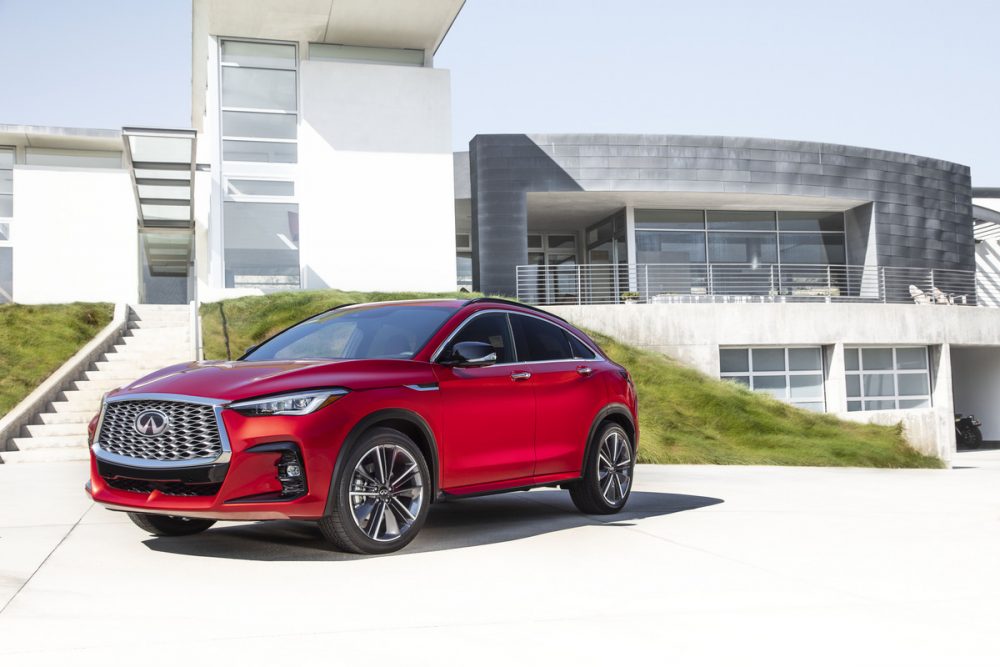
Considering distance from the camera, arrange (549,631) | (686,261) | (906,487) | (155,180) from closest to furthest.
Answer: (549,631) < (906,487) < (155,180) < (686,261)

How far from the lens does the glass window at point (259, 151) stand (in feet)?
82.4

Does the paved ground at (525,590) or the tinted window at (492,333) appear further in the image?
the tinted window at (492,333)

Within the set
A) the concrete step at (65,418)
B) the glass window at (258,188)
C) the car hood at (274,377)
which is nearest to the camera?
the car hood at (274,377)

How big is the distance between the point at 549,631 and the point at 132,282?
82.3 feet

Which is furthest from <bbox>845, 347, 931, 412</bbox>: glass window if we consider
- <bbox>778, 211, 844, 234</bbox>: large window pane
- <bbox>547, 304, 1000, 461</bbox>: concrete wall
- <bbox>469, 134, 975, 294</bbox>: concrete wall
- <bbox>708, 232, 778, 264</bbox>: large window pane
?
<bbox>778, 211, 844, 234</bbox>: large window pane

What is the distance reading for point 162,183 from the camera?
79.5 ft

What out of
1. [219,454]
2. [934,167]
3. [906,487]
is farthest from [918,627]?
[934,167]

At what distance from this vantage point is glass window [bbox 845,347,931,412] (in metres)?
28.3

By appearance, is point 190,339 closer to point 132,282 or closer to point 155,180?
point 155,180

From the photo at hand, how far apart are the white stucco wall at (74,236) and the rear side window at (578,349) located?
68.8 feet

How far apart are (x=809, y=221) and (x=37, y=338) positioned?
24.9 metres

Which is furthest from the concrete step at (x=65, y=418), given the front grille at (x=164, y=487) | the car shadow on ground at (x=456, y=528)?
the front grille at (x=164, y=487)

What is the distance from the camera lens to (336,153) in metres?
25.2

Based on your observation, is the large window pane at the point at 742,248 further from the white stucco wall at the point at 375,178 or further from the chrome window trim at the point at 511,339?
the chrome window trim at the point at 511,339
